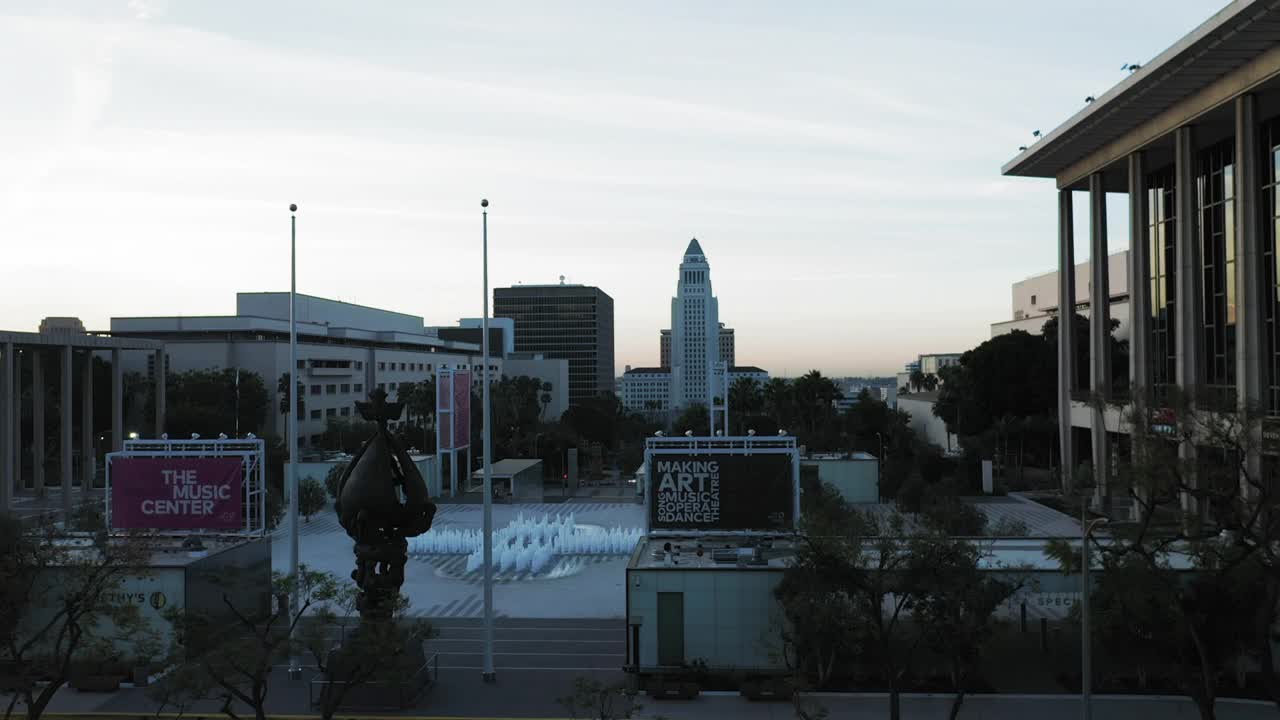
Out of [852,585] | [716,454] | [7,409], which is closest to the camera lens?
[852,585]

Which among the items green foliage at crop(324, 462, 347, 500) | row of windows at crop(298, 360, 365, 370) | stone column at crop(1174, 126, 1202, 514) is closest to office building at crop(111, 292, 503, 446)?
row of windows at crop(298, 360, 365, 370)

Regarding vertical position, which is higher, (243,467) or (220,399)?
(220,399)

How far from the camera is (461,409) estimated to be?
69812 mm

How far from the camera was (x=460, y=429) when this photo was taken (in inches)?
2783

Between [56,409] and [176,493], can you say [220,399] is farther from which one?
[176,493]

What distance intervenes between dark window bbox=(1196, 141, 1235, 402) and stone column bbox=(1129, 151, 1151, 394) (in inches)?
146

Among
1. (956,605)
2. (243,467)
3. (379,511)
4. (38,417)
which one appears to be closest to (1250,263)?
(956,605)

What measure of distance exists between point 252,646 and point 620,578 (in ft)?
83.9

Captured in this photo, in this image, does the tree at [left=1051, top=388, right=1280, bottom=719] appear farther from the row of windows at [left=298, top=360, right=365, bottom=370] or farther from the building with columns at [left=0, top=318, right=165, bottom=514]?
the row of windows at [left=298, top=360, right=365, bottom=370]

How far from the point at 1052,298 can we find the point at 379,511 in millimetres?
105595

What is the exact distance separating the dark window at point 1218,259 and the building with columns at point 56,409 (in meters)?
63.3

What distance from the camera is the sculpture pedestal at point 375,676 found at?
1966 centimetres

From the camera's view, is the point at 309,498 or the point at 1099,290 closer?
the point at 309,498

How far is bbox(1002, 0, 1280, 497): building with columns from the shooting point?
42250 mm
